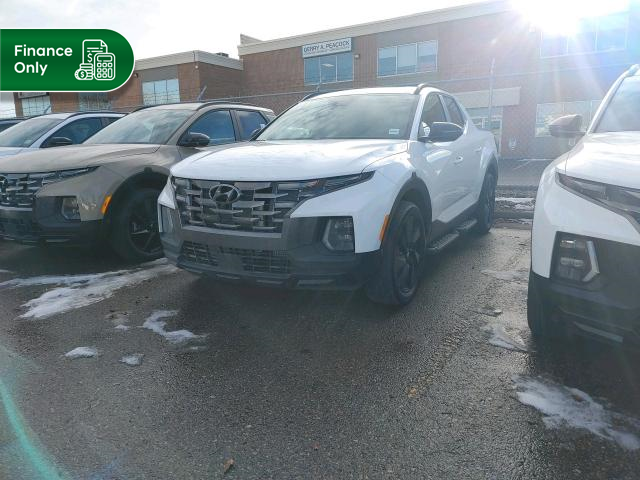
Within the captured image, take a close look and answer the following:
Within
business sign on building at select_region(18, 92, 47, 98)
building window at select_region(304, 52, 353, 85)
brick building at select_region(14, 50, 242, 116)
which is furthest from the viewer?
business sign on building at select_region(18, 92, 47, 98)

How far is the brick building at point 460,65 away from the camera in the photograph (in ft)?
A: 65.4

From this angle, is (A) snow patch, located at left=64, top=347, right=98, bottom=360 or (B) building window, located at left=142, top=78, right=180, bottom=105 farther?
(B) building window, located at left=142, top=78, right=180, bottom=105

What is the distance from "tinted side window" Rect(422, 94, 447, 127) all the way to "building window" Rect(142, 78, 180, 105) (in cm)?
2736

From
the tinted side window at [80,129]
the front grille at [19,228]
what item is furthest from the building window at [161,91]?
the front grille at [19,228]

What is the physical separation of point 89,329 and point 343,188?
207cm

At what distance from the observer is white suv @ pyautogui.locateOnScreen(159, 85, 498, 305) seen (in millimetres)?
3104

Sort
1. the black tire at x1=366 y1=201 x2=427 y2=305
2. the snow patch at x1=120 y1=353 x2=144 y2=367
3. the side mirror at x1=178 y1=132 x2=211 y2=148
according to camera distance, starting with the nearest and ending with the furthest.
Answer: the snow patch at x1=120 y1=353 x2=144 y2=367
the black tire at x1=366 y1=201 x2=427 y2=305
the side mirror at x1=178 y1=132 x2=211 y2=148

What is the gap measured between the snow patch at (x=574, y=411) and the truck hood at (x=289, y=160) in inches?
65.4

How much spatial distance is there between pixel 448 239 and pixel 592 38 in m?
20.6

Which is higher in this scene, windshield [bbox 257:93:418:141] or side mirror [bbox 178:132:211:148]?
windshield [bbox 257:93:418:141]

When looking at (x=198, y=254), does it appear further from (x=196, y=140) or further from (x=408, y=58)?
(x=408, y=58)

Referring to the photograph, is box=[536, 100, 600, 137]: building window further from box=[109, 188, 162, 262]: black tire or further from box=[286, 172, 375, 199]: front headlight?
box=[286, 172, 375, 199]: front headlight

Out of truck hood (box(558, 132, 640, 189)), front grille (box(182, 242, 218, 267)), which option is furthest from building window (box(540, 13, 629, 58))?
front grille (box(182, 242, 218, 267))

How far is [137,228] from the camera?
5027mm
